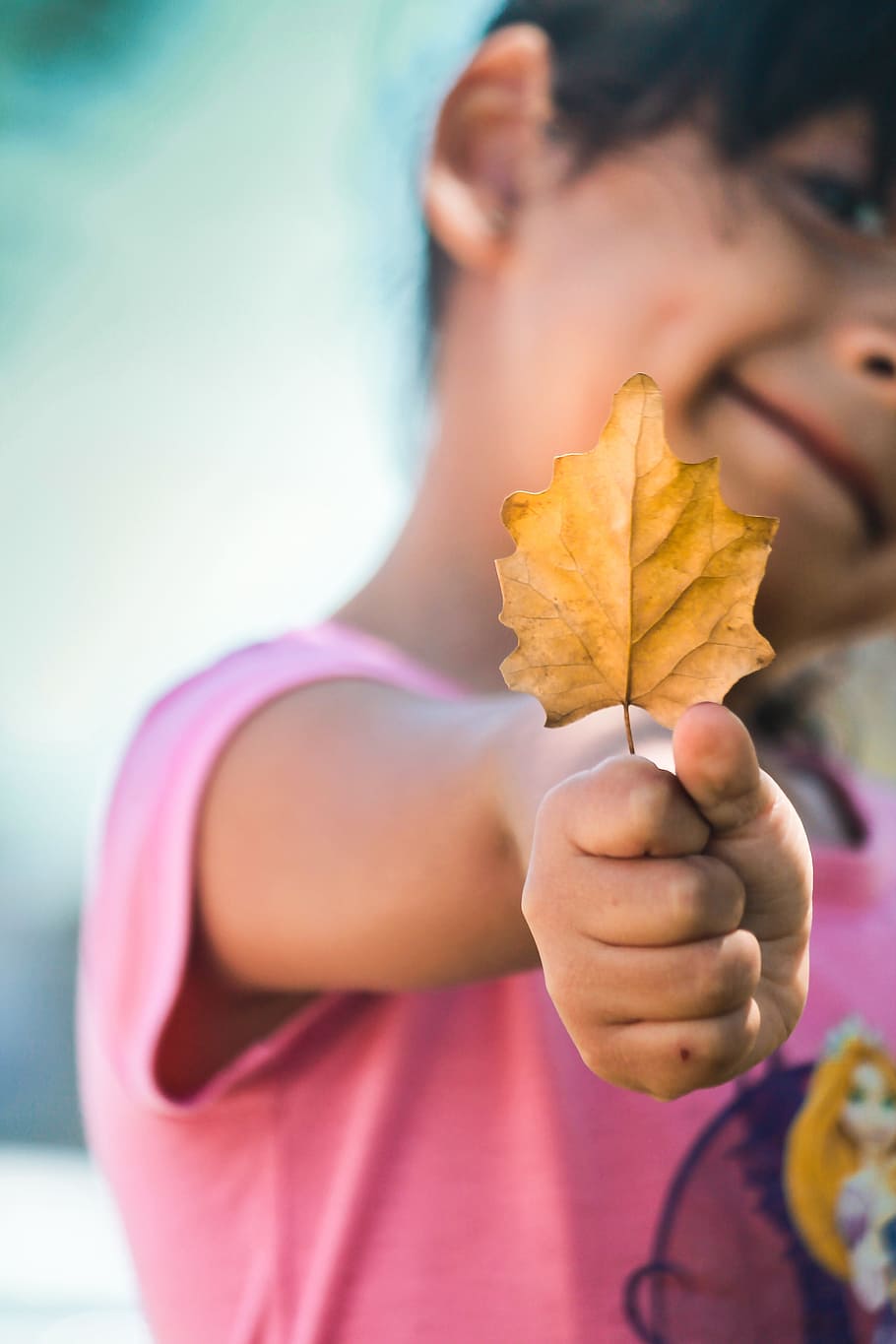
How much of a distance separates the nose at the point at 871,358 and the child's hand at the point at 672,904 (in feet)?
1.79

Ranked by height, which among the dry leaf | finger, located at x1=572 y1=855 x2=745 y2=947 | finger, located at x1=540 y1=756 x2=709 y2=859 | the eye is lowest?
finger, located at x1=572 y1=855 x2=745 y2=947

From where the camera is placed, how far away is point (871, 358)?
752 mm

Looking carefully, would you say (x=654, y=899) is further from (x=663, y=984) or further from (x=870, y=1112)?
(x=870, y=1112)

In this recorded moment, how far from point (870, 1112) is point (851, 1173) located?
4 centimetres

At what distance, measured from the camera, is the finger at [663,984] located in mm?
263

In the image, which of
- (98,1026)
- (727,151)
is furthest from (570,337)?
(98,1026)

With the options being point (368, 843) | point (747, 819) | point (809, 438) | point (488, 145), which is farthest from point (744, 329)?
point (747, 819)

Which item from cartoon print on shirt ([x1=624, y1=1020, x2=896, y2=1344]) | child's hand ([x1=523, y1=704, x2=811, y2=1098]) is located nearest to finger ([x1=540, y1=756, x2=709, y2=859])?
child's hand ([x1=523, y1=704, x2=811, y2=1098])

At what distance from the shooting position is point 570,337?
2.60ft

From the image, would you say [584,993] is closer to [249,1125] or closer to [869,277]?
[249,1125]

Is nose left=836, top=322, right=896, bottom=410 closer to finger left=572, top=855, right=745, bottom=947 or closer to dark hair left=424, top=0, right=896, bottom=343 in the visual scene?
dark hair left=424, top=0, right=896, bottom=343

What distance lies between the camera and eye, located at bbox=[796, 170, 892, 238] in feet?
2.62

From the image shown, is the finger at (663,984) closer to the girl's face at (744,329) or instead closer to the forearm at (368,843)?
the forearm at (368,843)

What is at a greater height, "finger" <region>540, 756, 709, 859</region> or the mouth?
the mouth
